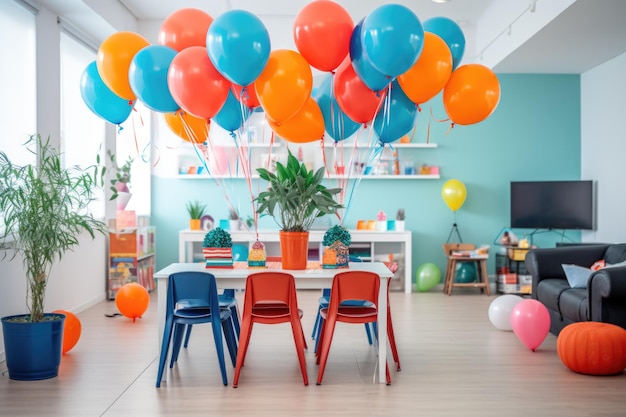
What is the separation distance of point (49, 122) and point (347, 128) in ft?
9.12

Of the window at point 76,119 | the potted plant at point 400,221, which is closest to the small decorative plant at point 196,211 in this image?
the window at point 76,119

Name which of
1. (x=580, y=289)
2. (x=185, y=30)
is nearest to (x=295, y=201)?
(x=185, y=30)

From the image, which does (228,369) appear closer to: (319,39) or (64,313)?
(64,313)

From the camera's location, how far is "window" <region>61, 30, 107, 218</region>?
6.23 meters

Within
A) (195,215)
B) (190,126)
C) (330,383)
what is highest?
(190,126)

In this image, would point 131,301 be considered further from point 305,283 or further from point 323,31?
point 323,31

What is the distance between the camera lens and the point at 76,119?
21.2 ft

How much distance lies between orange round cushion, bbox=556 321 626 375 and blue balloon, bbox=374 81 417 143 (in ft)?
5.78

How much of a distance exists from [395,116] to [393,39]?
0.79 metres

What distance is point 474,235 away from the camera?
8148mm

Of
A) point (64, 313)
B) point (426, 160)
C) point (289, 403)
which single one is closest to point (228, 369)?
point (289, 403)

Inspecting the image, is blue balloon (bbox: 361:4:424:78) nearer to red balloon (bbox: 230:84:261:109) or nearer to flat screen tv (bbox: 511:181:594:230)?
red balloon (bbox: 230:84:261:109)

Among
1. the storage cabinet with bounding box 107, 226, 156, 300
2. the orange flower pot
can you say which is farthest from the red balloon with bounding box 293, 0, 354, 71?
the storage cabinet with bounding box 107, 226, 156, 300

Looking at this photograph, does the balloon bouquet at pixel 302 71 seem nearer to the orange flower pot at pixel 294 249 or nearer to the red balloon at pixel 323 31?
the red balloon at pixel 323 31
